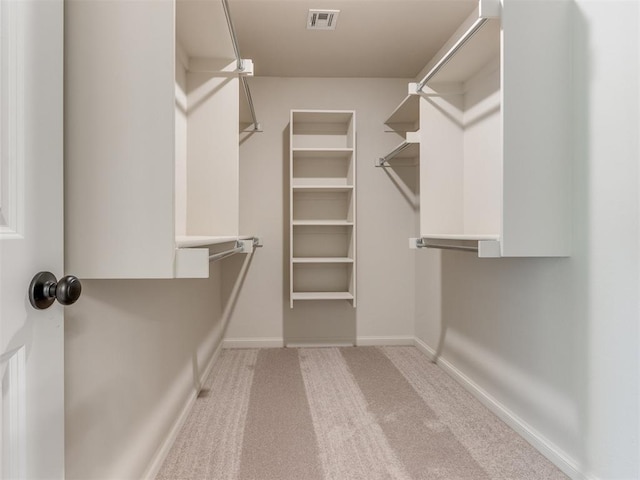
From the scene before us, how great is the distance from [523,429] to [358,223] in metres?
2.06

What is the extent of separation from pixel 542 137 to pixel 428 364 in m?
1.95

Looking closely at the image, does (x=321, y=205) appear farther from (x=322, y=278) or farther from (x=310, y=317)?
(x=310, y=317)

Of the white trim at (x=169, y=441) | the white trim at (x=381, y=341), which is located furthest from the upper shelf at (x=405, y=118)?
the white trim at (x=169, y=441)

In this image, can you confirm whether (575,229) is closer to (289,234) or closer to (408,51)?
(408,51)

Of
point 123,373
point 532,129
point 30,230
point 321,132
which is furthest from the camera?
point 321,132

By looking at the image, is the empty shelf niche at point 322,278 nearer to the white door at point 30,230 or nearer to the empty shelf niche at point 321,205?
the empty shelf niche at point 321,205

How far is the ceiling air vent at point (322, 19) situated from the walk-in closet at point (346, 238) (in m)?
0.01

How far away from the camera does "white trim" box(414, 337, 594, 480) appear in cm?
161

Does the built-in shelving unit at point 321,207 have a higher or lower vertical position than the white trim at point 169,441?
higher

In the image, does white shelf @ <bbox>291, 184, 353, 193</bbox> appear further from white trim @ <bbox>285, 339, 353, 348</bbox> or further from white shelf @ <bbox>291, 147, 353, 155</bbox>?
white trim @ <bbox>285, 339, 353, 348</bbox>

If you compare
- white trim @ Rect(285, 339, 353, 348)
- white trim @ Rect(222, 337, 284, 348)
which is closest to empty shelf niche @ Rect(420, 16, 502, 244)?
white trim @ Rect(285, 339, 353, 348)

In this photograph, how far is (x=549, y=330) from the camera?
1.76m

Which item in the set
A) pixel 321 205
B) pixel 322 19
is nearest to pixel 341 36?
pixel 322 19

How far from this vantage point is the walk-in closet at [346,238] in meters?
1.10
